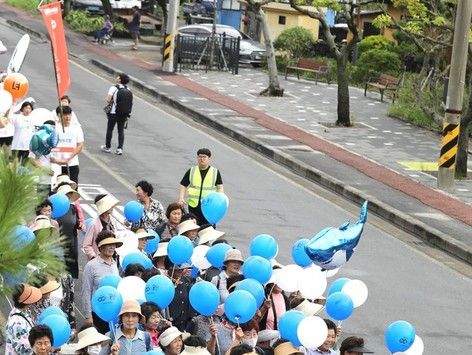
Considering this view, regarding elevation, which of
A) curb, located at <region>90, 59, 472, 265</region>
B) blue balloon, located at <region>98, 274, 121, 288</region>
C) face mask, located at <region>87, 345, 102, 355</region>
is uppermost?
blue balloon, located at <region>98, 274, 121, 288</region>

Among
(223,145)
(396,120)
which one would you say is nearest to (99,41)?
(396,120)

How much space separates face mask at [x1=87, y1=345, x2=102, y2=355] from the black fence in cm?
3166

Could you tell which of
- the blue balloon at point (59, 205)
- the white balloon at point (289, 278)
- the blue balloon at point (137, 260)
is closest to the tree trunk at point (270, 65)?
the blue balloon at point (59, 205)

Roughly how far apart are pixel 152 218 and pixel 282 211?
22.7 feet

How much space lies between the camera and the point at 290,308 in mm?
11625

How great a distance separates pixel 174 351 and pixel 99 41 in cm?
3821

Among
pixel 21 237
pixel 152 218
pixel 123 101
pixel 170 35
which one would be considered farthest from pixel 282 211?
pixel 170 35

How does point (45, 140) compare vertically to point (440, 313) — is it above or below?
above

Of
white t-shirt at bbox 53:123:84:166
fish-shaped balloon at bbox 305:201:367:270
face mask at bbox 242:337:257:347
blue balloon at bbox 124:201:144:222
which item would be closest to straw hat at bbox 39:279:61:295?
face mask at bbox 242:337:257:347

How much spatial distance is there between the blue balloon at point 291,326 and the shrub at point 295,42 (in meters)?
36.2

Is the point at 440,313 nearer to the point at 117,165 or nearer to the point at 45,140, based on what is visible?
the point at 45,140

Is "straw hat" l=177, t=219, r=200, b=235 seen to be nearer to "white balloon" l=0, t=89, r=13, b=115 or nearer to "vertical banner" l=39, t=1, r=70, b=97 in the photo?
"vertical banner" l=39, t=1, r=70, b=97

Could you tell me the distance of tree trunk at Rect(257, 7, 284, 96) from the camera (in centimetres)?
3694

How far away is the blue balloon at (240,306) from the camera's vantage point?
10.3 meters
